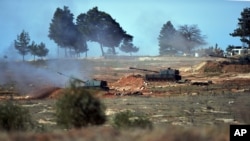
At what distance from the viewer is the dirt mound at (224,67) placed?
67000 mm

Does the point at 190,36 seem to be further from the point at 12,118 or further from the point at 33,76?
the point at 12,118

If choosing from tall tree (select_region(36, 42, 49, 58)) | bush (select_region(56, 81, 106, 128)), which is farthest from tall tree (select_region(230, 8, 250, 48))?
bush (select_region(56, 81, 106, 128))

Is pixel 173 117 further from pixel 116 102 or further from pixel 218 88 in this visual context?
pixel 218 88

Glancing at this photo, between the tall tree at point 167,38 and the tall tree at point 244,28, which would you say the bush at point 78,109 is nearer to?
the tall tree at point 244,28

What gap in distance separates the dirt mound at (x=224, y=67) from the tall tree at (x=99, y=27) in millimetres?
35747

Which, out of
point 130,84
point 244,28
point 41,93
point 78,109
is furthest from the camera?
point 244,28

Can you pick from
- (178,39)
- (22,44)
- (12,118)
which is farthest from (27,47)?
(12,118)

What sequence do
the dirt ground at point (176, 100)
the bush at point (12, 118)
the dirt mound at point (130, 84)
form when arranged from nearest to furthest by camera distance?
the bush at point (12, 118)
the dirt ground at point (176, 100)
the dirt mound at point (130, 84)

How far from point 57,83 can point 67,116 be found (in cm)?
4054

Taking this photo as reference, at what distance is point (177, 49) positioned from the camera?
129875 mm

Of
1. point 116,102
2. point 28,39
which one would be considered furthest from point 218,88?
point 28,39

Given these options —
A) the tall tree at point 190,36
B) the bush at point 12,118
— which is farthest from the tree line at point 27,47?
the bush at point 12,118

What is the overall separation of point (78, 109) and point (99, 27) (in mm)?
83756

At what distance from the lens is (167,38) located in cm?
12488
